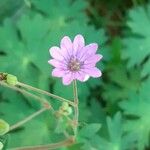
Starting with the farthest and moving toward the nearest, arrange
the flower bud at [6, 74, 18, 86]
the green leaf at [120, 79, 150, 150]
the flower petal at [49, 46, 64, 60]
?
the green leaf at [120, 79, 150, 150] < the flower petal at [49, 46, 64, 60] < the flower bud at [6, 74, 18, 86]

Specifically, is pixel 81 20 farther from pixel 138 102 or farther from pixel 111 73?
pixel 138 102

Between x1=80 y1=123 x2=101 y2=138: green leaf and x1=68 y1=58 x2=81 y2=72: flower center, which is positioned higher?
x1=68 y1=58 x2=81 y2=72: flower center

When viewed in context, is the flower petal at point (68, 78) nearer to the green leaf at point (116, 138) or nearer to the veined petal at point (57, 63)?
the veined petal at point (57, 63)

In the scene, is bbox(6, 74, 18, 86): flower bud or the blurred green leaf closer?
bbox(6, 74, 18, 86): flower bud

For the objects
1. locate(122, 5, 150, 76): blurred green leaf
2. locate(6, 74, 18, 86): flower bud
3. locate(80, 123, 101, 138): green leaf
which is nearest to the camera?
locate(6, 74, 18, 86): flower bud

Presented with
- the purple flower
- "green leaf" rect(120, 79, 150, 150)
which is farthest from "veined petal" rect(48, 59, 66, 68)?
"green leaf" rect(120, 79, 150, 150)

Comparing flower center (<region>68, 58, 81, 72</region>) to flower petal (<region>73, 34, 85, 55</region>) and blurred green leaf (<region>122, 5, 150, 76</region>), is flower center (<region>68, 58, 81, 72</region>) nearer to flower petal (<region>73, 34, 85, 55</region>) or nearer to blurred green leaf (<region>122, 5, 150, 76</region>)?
flower petal (<region>73, 34, 85, 55</region>)

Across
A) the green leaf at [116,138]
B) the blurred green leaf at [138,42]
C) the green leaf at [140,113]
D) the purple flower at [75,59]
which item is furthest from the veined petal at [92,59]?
the blurred green leaf at [138,42]
